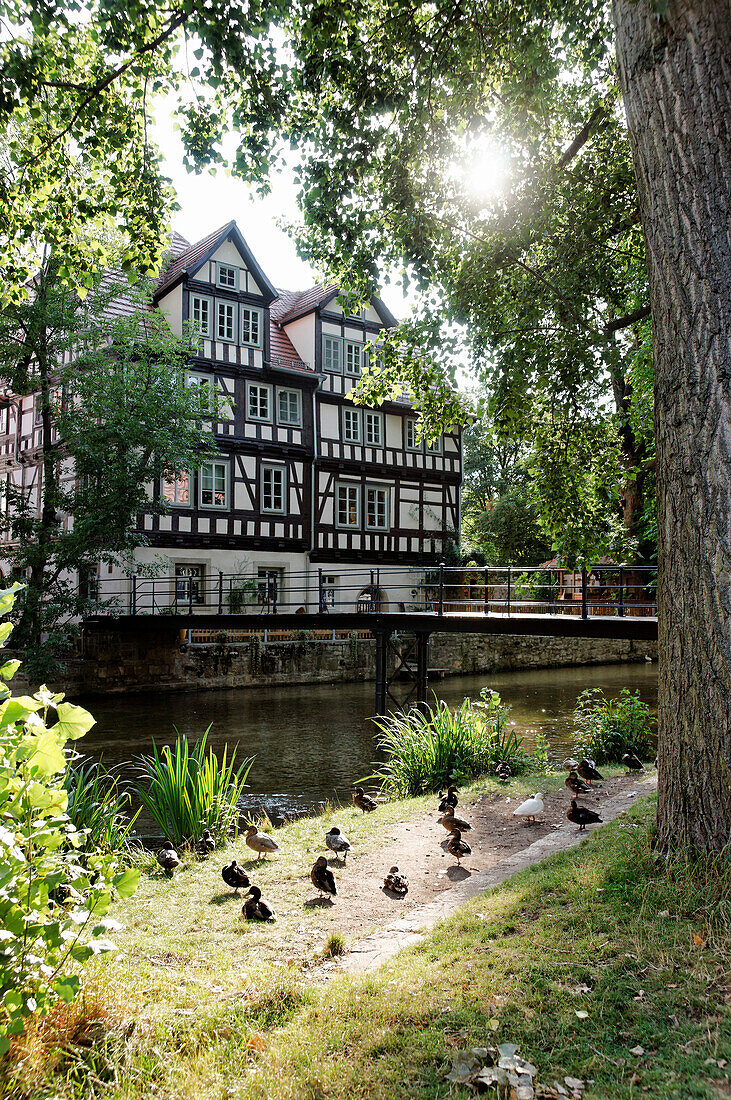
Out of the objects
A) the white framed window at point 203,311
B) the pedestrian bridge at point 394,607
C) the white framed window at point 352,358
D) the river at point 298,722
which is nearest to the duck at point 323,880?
the river at point 298,722

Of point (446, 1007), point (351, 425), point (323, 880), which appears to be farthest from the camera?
point (351, 425)

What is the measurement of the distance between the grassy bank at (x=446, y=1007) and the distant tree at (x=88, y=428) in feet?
49.1

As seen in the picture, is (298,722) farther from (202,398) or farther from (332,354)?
(332,354)

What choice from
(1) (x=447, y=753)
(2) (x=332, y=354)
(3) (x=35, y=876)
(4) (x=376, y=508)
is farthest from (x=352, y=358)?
(3) (x=35, y=876)

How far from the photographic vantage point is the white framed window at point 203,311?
79.8 ft

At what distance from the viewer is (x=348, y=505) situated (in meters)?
28.3

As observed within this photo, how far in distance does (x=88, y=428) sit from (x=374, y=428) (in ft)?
43.9

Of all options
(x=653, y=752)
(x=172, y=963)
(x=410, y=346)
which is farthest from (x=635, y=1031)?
(x=653, y=752)

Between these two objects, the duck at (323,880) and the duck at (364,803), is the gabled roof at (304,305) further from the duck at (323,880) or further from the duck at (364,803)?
the duck at (323,880)

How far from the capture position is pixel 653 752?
10141 millimetres

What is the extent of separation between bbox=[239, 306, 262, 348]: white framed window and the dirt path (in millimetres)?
21013

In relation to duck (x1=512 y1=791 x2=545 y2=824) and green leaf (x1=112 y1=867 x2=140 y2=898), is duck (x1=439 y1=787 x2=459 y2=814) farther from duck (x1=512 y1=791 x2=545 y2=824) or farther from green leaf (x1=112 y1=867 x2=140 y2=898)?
green leaf (x1=112 y1=867 x2=140 y2=898)

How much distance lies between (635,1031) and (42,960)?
199cm

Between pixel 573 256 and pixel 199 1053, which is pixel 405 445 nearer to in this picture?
pixel 573 256
